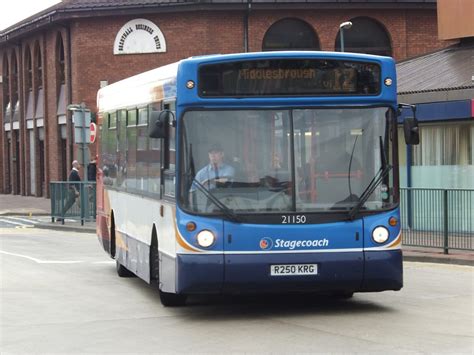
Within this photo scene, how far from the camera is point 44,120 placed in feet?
161

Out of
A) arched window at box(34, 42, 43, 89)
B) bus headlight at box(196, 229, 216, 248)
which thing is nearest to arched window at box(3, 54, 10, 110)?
arched window at box(34, 42, 43, 89)

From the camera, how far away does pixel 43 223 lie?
31422 millimetres

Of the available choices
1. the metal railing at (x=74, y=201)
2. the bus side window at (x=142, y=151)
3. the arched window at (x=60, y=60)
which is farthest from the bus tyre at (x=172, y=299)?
the arched window at (x=60, y=60)

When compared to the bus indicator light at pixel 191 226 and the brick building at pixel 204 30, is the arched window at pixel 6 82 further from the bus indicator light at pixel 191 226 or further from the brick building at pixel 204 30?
the bus indicator light at pixel 191 226

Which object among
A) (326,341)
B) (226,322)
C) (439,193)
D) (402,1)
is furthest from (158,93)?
(402,1)

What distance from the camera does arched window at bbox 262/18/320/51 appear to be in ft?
142

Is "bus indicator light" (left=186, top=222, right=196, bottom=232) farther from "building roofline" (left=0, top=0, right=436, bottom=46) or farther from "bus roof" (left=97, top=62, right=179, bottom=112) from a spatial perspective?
"building roofline" (left=0, top=0, right=436, bottom=46)

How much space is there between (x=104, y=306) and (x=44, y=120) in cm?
3730

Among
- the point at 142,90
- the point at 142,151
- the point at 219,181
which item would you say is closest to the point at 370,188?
the point at 219,181

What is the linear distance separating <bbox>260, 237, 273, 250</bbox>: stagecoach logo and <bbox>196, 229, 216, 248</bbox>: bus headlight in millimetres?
485

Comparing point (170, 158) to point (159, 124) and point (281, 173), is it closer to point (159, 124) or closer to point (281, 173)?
Answer: point (159, 124)

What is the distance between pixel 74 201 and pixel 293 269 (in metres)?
20.0

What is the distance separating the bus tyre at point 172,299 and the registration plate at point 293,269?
1623 millimetres

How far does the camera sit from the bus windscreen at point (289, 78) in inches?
434
